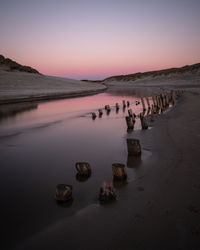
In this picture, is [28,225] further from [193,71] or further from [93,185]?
[193,71]

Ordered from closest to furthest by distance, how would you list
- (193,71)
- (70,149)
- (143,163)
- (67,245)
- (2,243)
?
(67,245) < (2,243) < (143,163) < (70,149) < (193,71)

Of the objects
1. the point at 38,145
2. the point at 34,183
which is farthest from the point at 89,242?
the point at 38,145

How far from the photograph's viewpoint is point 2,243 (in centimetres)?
282

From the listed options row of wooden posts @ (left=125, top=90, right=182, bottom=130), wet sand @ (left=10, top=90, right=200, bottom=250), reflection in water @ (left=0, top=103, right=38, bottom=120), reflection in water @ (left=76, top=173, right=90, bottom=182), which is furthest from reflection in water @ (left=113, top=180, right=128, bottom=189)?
reflection in water @ (left=0, top=103, right=38, bottom=120)

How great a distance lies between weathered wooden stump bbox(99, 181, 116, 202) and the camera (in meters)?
3.56

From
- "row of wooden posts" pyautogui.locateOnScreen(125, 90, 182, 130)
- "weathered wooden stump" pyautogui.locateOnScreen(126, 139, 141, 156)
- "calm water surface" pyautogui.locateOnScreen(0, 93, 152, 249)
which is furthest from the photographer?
"row of wooden posts" pyautogui.locateOnScreen(125, 90, 182, 130)

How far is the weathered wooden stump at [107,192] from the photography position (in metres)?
3.56

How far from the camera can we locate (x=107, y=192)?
3572 mm

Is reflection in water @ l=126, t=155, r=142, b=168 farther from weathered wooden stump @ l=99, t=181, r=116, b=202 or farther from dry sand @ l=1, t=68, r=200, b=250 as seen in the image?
weathered wooden stump @ l=99, t=181, r=116, b=202

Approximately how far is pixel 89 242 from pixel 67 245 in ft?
1.03

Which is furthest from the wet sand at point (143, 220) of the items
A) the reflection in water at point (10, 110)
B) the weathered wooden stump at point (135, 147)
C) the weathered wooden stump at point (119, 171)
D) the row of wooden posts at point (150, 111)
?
the reflection in water at point (10, 110)

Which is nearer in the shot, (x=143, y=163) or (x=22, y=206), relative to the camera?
(x=22, y=206)

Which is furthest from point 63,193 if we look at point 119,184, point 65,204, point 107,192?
point 119,184

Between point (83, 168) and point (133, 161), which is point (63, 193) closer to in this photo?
point (83, 168)
